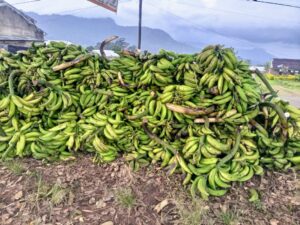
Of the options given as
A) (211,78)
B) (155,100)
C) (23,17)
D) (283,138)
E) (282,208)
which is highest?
(211,78)

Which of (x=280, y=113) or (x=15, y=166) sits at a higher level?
(x=280, y=113)

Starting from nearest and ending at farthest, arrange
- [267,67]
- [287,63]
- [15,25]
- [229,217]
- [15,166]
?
1. [229,217]
2. [15,166]
3. [15,25]
4. [267,67]
5. [287,63]

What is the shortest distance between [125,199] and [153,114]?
29.8 inches

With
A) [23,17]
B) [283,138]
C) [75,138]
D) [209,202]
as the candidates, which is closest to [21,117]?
[75,138]

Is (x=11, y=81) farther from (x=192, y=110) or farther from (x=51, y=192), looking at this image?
(x=192, y=110)

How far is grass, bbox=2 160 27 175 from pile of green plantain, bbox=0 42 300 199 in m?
0.07

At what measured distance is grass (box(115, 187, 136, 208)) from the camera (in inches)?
94.0

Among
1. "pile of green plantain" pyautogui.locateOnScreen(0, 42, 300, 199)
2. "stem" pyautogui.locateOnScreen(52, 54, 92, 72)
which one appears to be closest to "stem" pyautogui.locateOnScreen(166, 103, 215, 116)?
"pile of green plantain" pyautogui.locateOnScreen(0, 42, 300, 199)

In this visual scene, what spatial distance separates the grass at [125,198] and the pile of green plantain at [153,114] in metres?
0.31

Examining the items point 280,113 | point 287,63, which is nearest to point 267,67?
point 287,63

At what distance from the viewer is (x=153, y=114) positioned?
272 centimetres

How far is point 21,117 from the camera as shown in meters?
2.99

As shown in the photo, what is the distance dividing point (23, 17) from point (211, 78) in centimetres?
2855

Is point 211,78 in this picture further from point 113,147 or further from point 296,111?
point 113,147
